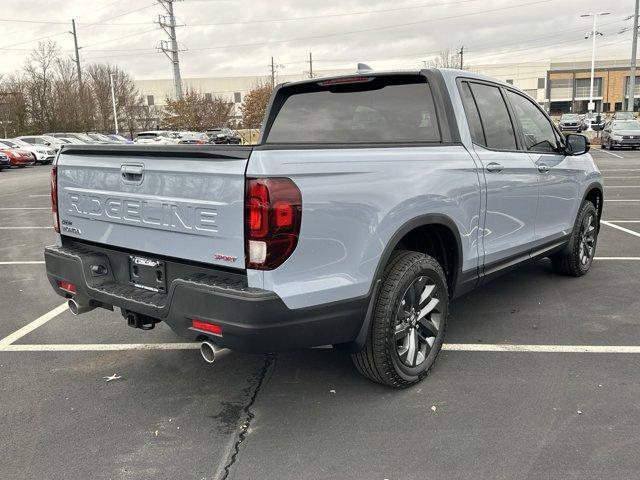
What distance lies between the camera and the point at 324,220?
2855 mm

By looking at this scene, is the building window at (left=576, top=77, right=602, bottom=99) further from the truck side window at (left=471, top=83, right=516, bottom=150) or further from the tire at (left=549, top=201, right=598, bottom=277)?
the truck side window at (left=471, top=83, right=516, bottom=150)

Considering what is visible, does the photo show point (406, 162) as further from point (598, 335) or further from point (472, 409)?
A: point (598, 335)

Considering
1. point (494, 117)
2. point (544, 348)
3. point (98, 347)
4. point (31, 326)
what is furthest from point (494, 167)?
point (31, 326)

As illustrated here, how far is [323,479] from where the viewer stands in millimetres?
2709

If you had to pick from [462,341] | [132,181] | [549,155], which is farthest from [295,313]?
[549,155]

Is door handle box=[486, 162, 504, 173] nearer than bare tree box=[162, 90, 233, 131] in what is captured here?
Yes

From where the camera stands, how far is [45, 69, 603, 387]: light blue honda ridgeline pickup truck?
2.76 m

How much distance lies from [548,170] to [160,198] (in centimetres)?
340

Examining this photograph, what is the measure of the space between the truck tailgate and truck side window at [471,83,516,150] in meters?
2.24

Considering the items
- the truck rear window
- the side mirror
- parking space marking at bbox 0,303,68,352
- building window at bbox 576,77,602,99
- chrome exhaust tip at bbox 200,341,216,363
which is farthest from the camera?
building window at bbox 576,77,602,99

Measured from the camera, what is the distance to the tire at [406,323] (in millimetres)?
3279

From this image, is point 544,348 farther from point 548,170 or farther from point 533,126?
Answer: point 533,126

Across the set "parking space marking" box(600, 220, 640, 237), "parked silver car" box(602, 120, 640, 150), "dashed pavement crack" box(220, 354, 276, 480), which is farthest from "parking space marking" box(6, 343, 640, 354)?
"parked silver car" box(602, 120, 640, 150)

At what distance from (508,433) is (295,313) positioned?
1.34 m
